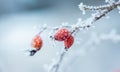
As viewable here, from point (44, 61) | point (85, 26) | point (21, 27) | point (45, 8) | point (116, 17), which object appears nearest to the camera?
point (85, 26)

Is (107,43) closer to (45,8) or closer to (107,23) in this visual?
(107,23)

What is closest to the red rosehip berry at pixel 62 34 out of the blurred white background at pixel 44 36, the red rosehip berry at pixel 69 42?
the red rosehip berry at pixel 69 42

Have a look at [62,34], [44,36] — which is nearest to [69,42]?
[62,34]

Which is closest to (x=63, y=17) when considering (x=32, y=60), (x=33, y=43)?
(x=32, y=60)

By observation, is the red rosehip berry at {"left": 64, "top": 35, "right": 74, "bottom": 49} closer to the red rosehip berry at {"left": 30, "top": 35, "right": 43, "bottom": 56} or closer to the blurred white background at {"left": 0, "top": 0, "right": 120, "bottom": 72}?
the red rosehip berry at {"left": 30, "top": 35, "right": 43, "bottom": 56}

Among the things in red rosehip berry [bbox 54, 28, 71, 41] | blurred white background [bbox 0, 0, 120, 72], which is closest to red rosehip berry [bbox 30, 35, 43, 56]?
red rosehip berry [bbox 54, 28, 71, 41]

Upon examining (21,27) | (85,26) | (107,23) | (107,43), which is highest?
(21,27)

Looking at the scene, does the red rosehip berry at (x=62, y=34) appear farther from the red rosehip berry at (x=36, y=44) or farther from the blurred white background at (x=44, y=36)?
the blurred white background at (x=44, y=36)

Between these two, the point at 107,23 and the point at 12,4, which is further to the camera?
the point at 12,4
